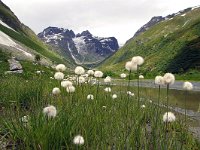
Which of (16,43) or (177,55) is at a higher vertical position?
(16,43)

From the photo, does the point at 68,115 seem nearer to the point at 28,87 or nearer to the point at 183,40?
the point at 28,87

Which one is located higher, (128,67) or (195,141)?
(128,67)

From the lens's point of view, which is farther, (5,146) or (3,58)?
(3,58)

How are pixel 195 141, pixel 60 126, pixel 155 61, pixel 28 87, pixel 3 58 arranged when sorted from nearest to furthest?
pixel 60 126 → pixel 195 141 → pixel 28 87 → pixel 3 58 → pixel 155 61

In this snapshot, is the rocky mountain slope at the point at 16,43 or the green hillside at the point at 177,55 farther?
the green hillside at the point at 177,55

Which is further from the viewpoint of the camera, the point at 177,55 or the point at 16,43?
the point at 177,55

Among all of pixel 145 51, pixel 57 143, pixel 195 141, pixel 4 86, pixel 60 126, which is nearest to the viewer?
pixel 57 143

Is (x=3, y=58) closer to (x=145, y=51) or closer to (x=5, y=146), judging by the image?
(x=5, y=146)

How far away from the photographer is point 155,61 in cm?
14175

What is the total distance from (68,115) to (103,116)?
114cm

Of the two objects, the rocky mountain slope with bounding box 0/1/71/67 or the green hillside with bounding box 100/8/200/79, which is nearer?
the rocky mountain slope with bounding box 0/1/71/67

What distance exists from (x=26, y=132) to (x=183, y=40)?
5463 inches

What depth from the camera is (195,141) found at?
9398 mm

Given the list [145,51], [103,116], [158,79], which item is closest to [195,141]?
[103,116]
